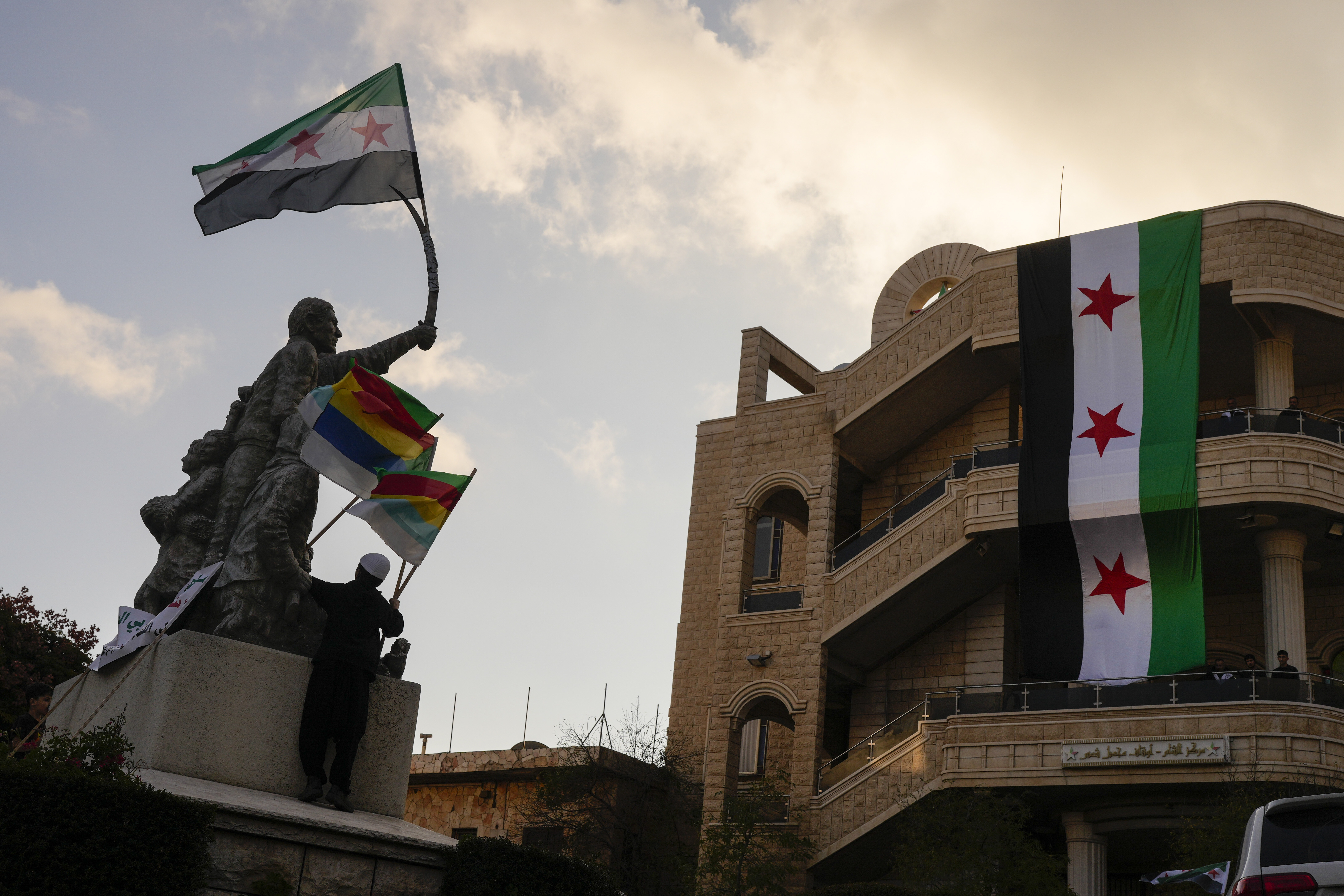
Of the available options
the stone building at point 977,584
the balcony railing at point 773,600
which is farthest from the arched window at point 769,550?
the balcony railing at point 773,600

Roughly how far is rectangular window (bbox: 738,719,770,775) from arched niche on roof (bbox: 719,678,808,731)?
495 centimetres

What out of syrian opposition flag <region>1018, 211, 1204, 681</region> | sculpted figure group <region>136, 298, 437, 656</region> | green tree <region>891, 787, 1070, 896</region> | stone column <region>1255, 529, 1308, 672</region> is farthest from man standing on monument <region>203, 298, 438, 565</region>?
stone column <region>1255, 529, 1308, 672</region>

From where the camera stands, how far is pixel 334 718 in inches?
411

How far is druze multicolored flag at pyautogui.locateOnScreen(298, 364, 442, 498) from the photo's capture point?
11.5 metres

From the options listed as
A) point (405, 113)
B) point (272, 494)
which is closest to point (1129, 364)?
point (405, 113)

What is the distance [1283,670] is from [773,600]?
1079 cm

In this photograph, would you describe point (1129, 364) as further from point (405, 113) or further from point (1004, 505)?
point (405, 113)

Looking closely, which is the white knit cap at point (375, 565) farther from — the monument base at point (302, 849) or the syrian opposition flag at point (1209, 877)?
the syrian opposition flag at point (1209, 877)

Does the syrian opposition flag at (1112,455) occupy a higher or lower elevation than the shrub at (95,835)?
higher

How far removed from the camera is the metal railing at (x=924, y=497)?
1064 inches

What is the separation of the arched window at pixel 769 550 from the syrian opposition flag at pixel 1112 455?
407 inches

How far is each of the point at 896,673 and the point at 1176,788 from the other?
8146 mm

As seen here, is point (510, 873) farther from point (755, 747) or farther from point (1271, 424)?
point (755, 747)

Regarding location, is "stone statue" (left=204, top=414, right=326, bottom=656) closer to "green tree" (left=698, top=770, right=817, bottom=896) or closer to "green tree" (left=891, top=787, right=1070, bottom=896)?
"green tree" (left=891, top=787, right=1070, bottom=896)
